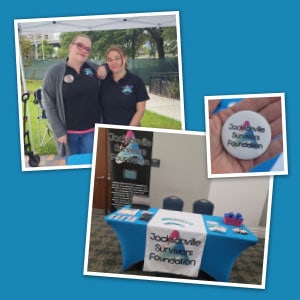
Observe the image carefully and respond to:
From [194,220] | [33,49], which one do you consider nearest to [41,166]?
[33,49]

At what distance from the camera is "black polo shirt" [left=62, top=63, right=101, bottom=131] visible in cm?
184

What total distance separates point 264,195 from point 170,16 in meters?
1.07

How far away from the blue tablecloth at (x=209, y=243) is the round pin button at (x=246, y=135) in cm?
54

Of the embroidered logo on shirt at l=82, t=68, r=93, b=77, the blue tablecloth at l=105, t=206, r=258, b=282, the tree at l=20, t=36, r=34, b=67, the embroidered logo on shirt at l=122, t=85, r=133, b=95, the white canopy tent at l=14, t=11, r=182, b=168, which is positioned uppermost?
the white canopy tent at l=14, t=11, r=182, b=168

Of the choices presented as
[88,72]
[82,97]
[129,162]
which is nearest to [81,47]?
[88,72]

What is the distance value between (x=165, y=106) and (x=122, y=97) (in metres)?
0.26

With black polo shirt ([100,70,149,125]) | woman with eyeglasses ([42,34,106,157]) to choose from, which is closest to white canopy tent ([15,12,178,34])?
woman with eyeglasses ([42,34,106,157])

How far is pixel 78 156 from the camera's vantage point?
1.86 m

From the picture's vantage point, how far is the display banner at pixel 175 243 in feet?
6.49

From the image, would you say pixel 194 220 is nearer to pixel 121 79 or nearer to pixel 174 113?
pixel 174 113

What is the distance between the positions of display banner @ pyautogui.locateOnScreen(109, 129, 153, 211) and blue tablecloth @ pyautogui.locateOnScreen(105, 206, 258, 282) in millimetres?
173

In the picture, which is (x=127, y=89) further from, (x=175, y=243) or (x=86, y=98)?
(x=175, y=243)

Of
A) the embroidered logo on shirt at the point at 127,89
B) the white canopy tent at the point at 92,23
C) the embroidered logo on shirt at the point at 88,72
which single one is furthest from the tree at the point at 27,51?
the embroidered logo on shirt at the point at 127,89

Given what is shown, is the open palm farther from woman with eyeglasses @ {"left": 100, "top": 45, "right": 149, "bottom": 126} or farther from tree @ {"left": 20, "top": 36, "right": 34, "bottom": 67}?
tree @ {"left": 20, "top": 36, "right": 34, "bottom": 67}
